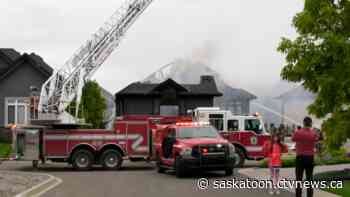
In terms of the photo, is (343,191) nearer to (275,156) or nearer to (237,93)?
(275,156)

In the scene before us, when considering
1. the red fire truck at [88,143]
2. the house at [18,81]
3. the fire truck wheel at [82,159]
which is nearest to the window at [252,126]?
the red fire truck at [88,143]

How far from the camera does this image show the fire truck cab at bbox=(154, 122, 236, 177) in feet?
73.5

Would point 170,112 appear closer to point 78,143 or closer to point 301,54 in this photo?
point 78,143

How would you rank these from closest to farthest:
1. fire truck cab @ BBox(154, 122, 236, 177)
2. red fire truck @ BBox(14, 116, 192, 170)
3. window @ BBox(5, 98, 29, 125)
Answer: fire truck cab @ BBox(154, 122, 236, 177) → red fire truck @ BBox(14, 116, 192, 170) → window @ BBox(5, 98, 29, 125)

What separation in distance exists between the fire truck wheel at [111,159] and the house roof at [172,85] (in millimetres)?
22654

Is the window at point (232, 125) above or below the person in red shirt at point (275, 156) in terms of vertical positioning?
above

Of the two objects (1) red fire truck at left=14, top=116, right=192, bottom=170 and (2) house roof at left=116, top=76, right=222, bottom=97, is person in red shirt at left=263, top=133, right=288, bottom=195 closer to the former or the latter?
(1) red fire truck at left=14, top=116, right=192, bottom=170

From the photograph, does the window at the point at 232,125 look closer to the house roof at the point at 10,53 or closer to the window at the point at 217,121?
the window at the point at 217,121

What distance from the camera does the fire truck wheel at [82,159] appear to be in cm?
2782

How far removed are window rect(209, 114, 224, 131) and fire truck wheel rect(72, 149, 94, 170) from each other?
17.3 feet

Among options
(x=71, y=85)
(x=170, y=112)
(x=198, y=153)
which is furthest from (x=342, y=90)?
(x=170, y=112)

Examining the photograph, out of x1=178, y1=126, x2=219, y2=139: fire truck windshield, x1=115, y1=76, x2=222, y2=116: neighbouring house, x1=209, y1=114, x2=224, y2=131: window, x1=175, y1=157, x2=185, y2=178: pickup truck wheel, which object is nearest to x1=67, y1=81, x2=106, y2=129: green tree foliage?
x1=115, y1=76, x2=222, y2=116: neighbouring house

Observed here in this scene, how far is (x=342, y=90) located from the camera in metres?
18.5

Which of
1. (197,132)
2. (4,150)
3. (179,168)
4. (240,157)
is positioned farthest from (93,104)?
(179,168)
